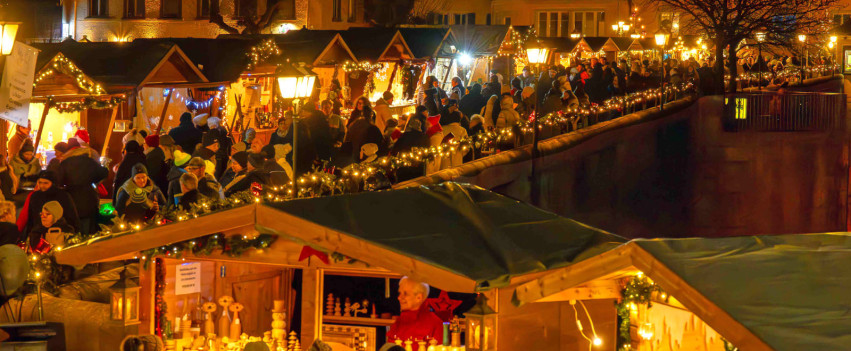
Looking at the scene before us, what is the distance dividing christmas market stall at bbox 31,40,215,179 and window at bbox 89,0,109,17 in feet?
49.4

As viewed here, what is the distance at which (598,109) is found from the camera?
24844 millimetres

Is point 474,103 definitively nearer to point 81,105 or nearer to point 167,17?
point 81,105

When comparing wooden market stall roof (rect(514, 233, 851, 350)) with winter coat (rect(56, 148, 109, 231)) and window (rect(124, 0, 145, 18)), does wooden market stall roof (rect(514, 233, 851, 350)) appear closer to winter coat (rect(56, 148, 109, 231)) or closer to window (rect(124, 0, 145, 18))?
winter coat (rect(56, 148, 109, 231))

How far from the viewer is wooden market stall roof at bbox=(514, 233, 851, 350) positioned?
6.30 metres

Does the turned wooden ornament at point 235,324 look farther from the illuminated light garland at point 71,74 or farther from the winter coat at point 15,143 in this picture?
the winter coat at point 15,143

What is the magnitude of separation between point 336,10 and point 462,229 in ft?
98.3

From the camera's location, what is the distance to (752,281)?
684cm

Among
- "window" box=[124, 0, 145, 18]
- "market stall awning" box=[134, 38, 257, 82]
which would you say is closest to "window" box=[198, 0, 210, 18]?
"window" box=[124, 0, 145, 18]

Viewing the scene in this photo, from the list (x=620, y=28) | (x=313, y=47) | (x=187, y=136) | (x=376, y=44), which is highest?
(x=620, y=28)

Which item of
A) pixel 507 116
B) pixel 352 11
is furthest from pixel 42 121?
pixel 352 11

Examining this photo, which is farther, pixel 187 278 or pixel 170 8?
pixel 170 8

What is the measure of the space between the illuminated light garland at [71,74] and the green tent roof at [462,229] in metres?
9.34

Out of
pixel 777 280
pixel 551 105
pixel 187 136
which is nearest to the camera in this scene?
pixel 777 280

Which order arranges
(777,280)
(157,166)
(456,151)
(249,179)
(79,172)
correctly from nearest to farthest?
(777,280), (249,179), (79,172), (157,166), (456,151)
